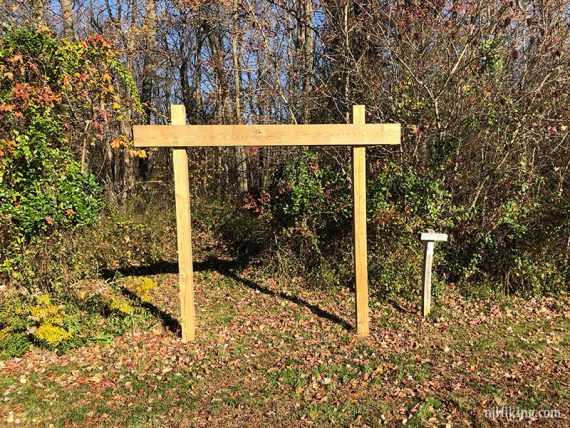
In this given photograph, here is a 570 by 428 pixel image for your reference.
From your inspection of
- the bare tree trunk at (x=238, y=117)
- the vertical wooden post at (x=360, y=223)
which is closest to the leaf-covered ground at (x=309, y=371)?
the vertical wooden post at (x=360, y=223)

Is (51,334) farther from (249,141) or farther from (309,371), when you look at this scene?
(249,141)

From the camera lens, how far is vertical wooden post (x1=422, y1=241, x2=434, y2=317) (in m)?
6.04

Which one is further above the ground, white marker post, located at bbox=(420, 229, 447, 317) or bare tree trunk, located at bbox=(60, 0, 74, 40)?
bare tree trunk, located at bbox=(60, 0, 74, 40)

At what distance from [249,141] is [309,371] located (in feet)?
8.42

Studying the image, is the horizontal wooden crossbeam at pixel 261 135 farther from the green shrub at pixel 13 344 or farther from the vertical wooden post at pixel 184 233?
the green shrub at pixel 13 344

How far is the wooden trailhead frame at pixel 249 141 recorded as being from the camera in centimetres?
485

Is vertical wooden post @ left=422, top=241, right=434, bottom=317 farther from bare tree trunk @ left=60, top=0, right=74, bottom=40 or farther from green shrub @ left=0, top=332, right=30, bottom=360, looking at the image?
bare tree trunk @ left=60, top=0, right=74, bottom=40

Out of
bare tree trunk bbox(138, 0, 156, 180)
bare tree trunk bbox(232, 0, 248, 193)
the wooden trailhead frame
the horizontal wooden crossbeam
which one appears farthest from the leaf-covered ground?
bare tree trunk bbox(138, 0, 156, 180)

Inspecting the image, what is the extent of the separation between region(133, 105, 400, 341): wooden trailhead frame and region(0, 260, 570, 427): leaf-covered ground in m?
0.59

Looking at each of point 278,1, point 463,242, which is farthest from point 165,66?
point 463,242

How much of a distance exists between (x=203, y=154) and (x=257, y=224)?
12.3 ft

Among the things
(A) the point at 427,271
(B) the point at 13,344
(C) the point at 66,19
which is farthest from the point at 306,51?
(B) the point at 13,344

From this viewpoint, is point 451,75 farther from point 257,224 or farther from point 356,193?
point 257,224

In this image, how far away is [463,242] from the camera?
706cm
